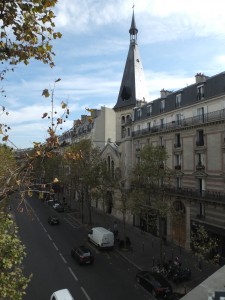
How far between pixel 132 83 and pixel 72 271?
3949 cm

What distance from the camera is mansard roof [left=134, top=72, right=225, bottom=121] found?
3312 cm

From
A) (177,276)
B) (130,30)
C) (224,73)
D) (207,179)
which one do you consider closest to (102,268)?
(177,276)

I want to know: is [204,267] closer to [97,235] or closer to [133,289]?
[133,289]

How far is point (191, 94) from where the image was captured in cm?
3722

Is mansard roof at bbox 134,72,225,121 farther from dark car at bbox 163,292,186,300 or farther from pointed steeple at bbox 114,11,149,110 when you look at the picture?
dark car at bbox 163,292,186,300

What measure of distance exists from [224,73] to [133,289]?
73.4ft

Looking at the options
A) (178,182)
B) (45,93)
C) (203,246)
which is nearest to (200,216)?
(178,182)

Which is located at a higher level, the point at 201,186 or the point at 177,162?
the point at 177,162

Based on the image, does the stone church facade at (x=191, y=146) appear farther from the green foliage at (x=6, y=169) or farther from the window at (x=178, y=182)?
the green foliage at (x=6, y=169)

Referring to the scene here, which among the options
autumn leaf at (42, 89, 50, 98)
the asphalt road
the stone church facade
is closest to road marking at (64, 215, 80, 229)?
the asphalt road

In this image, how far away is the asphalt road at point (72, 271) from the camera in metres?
23.3

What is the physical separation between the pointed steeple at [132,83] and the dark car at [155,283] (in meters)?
36.6

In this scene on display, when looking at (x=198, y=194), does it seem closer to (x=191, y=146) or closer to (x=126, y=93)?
(x=191, y=146)

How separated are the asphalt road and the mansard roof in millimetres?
18908
